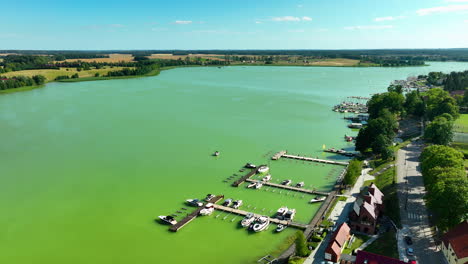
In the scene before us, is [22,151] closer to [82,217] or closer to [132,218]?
[82,217]

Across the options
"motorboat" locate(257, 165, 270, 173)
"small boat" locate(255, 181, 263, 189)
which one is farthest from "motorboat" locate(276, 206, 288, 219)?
"motorboat" locate(257, 165, 270, 173)

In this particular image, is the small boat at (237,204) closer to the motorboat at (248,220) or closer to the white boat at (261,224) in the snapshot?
the motorboat at (248,220)

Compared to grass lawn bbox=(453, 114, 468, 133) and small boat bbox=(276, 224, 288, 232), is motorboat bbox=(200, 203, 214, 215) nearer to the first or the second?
small boat bbox=(276, 224, 288, 232)

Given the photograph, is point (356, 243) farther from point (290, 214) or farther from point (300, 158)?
point (300, 158)

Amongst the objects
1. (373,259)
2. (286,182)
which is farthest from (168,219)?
(373,259)

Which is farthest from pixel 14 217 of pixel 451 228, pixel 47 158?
pixel 451 228

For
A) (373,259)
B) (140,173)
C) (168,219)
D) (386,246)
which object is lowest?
(168,219)
